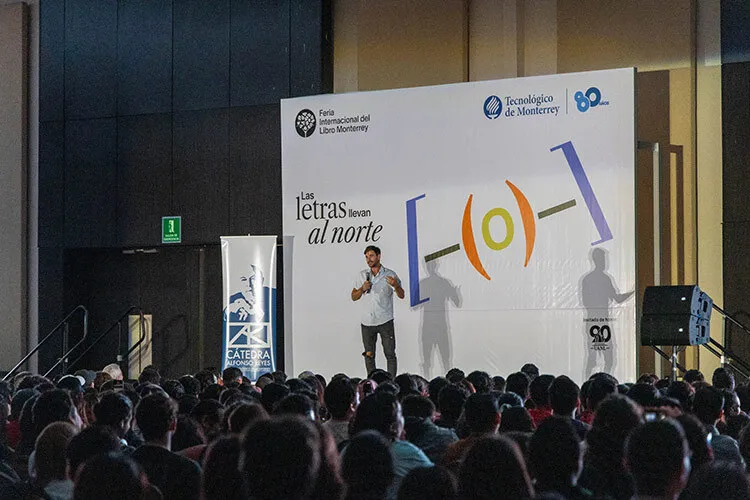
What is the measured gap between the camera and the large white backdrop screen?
12.0 meters

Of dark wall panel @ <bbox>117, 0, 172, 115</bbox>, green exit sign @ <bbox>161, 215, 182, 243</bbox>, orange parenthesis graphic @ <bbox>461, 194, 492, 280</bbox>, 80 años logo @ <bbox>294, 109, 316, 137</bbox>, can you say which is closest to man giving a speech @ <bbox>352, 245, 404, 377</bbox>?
orange parenthesis graphic @ <bbox>461, 194, 492, 280</bbox>

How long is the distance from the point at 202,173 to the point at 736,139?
656cm

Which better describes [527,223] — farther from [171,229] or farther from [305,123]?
[171,229]

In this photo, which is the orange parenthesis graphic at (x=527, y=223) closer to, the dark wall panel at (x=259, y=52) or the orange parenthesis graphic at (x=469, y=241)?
the orange parenthesis graphic at (x=469, y=241)

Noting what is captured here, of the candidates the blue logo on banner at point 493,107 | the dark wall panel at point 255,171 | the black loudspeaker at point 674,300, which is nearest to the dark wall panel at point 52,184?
the dark wall panel at point 255,171

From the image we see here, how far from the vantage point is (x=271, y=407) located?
20.9 feet

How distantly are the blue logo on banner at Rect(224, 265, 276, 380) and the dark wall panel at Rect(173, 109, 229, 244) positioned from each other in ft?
4.79

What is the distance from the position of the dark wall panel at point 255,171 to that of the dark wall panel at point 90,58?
2107mm

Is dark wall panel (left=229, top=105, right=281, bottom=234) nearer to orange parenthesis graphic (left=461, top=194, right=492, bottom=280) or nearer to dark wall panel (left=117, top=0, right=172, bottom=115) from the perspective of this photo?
dark wall panel (left=117, top=0, right=172, bottom=115)

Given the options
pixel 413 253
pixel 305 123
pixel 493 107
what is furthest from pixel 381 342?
pixel 493 107

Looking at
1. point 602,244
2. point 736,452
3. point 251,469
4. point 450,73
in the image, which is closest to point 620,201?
point 602,244

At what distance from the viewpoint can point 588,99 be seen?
39.7 ft

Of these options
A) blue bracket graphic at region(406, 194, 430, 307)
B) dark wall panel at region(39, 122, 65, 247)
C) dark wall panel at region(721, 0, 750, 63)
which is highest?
dark wall panel at region(721, 0, 750, 63)

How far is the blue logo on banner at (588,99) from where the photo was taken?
1204 centimetres
